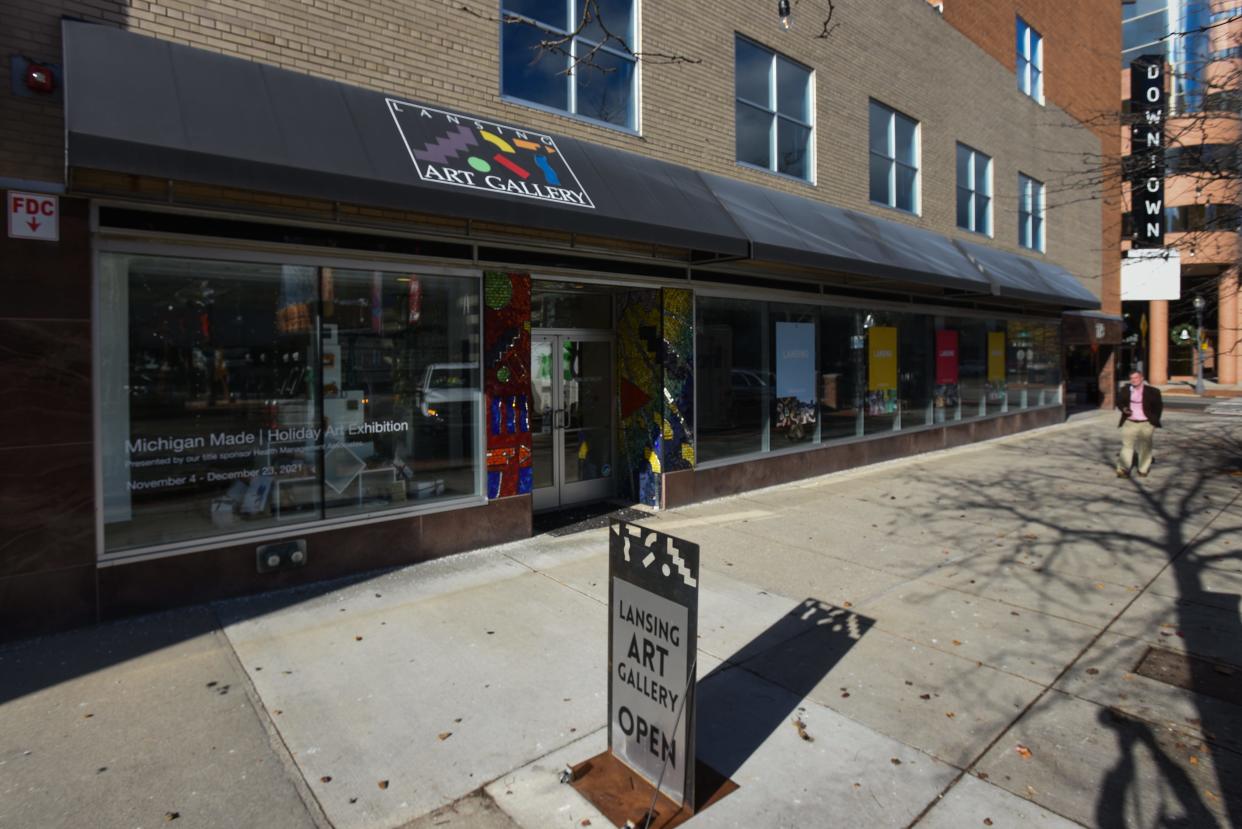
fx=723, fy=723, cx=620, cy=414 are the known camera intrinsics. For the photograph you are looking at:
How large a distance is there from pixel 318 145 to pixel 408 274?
5.05 ft

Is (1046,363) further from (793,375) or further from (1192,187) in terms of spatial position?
(793,375)

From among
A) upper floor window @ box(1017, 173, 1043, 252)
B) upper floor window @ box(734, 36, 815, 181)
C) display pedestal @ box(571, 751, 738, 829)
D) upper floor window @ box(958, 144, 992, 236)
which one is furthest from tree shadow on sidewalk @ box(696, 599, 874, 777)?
upper floor window @ box(1017, 173, 1043, 252)

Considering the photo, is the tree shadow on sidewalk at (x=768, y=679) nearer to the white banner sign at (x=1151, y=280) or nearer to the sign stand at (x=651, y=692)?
the sign stand at (x=651, y=692)

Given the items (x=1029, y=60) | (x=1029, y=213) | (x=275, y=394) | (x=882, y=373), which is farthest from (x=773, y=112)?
(x=1029, y=60)

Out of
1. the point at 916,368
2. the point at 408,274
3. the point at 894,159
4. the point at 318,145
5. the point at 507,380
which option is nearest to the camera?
the point at 318,145

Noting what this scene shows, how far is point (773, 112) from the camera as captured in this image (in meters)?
10.6

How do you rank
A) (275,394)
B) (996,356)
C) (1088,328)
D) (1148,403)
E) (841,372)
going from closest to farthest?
(275,394), (1148,403), (841,372), (996,356), (1088,328)

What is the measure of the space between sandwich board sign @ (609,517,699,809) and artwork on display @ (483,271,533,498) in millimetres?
4129

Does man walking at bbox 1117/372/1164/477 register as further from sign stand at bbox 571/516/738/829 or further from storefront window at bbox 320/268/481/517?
sign stand at bbox 571/516/738/829

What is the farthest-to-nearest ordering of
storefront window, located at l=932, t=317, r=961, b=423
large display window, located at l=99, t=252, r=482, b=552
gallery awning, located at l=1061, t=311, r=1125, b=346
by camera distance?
gallery awning, located at l=1061, t=311, r=1125, b=346 → storefront window, located at l=932, t=317, r=961, b=423 → large display window, located at l=99, t=252, r=482, b=552

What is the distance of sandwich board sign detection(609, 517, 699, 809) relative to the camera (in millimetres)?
2969

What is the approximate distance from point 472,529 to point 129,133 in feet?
13.8

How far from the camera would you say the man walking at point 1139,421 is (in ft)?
36.4

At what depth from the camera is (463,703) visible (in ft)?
13.3
